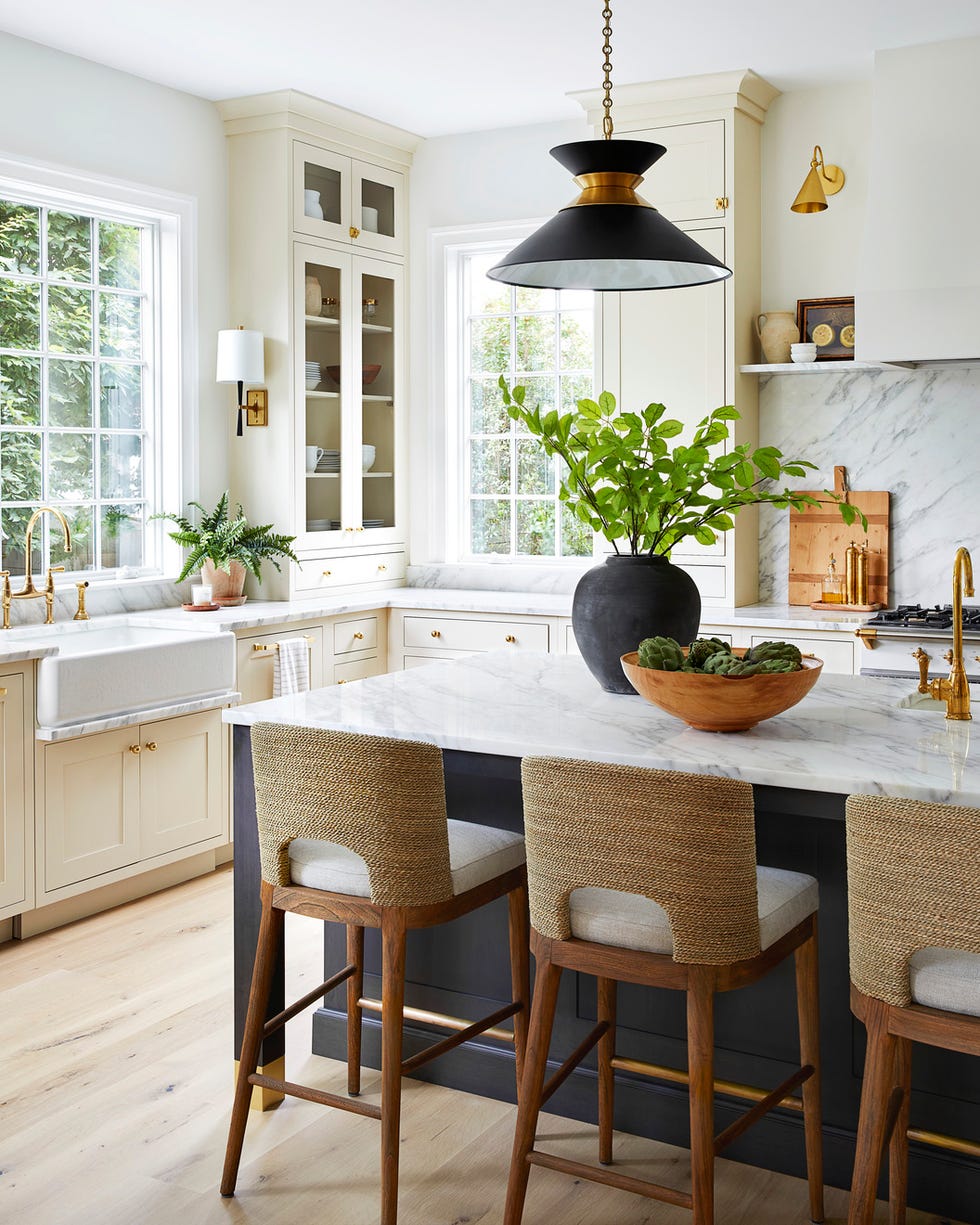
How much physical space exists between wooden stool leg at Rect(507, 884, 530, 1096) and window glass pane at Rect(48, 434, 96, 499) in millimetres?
2837

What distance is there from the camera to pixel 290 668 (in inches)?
187

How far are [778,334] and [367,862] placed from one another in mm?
3316

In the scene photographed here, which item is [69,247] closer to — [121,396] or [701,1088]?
[121,396]

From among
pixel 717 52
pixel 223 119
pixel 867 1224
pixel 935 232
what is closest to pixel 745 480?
pixel 867 1224

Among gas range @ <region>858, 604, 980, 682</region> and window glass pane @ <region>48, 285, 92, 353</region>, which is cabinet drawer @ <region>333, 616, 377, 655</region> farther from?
gas range @ <region>858, 604, 980, 682</region>

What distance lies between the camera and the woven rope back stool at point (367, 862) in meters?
2.28

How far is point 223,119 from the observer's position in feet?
17.1

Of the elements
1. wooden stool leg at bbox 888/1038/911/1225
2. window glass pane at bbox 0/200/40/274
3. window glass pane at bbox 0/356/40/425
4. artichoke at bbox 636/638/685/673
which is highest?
window glass pane at bbox 0/200/40/274

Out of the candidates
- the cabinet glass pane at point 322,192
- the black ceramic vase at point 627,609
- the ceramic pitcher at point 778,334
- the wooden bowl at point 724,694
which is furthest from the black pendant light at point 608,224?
the cabinet glass pane at point 322,192

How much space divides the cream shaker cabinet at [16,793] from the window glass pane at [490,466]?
98.7 inches

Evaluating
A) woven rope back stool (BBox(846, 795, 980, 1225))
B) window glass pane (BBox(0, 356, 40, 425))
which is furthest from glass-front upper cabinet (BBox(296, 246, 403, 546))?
woven rope back stool (BBox(846, 795, 980, 1225))

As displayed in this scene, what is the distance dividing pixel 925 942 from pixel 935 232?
3.21 meters

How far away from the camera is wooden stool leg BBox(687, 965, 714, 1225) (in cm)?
202

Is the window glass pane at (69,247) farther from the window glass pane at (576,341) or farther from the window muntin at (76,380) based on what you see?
the window glass pane at (576,341)
